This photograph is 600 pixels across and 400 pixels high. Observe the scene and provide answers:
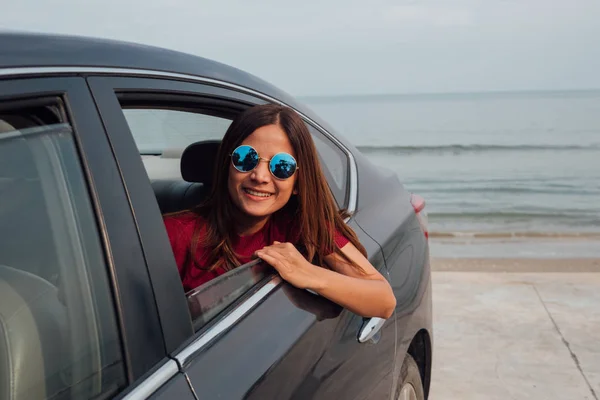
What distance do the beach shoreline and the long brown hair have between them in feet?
17.2

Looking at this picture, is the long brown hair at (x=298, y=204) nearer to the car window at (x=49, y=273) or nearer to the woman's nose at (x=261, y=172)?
the woman's nose at (x=261, y=172)

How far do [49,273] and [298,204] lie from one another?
90cm

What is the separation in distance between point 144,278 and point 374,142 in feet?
111

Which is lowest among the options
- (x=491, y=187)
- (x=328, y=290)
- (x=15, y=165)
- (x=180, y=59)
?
(x=491, y=187)

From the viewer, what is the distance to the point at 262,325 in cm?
148

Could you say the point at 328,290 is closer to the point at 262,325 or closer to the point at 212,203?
the point at 262,325

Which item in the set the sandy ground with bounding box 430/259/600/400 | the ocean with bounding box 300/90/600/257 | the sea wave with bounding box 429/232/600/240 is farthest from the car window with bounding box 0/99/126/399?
the sea wave with bounding box 429/232/600/240

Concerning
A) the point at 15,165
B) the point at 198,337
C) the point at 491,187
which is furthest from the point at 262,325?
the point at 491,187

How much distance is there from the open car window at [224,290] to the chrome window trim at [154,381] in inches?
6.0

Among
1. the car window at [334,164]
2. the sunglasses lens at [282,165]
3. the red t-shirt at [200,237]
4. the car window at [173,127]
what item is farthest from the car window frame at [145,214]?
the car window at [334,164]

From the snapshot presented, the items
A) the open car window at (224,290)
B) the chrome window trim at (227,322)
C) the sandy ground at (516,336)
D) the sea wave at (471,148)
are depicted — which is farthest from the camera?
the sea wave at (471,148)

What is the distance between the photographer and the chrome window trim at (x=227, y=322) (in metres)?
1.25

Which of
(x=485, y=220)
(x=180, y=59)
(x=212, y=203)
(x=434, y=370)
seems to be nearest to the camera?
(x=180, y=59)

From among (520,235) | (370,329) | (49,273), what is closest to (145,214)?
(49,273)
